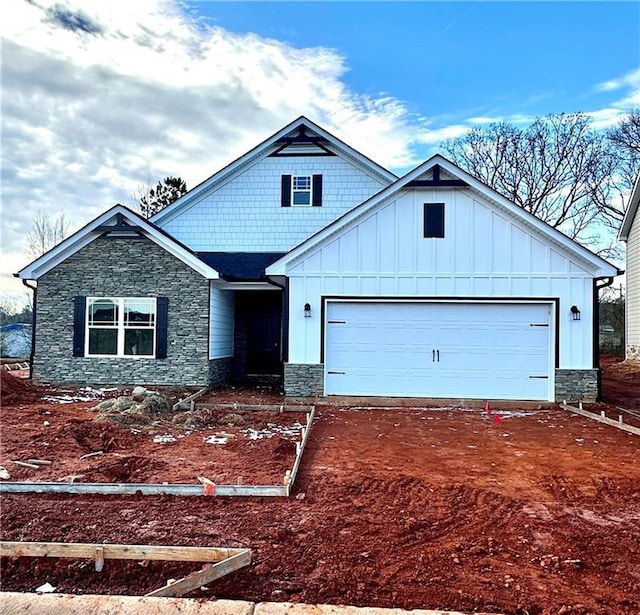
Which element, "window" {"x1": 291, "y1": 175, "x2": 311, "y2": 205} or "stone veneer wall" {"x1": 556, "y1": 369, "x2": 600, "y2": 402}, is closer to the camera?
"stone veneer wall" {"x1": 556, "y1": 369, "x2": 600, "y2": 402}

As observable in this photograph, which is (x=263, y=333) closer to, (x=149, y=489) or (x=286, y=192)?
(x=286, y=192)

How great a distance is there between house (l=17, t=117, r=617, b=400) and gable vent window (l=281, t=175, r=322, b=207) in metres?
3.92

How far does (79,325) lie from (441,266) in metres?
9.35

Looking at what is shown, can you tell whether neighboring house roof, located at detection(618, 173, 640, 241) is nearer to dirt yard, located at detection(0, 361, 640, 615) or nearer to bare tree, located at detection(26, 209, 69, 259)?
dirt yard, located at detection(0, 361, 640, 615)

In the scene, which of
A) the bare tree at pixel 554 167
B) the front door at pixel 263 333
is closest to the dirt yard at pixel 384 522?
the front door at pixel 263 333

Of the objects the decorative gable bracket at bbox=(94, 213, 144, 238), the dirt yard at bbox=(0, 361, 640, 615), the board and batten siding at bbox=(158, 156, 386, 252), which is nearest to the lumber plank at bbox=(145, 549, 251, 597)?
the dirt yard at bbox=(0, 361, 640, 615)

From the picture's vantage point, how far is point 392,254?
36.4 feet

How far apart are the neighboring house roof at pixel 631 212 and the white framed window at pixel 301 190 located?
12845 millimetres

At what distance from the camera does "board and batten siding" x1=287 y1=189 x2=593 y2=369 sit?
1086 cm

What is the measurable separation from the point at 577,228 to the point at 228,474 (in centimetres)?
2921

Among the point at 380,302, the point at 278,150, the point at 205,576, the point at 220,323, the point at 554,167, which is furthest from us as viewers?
the point at 554,167

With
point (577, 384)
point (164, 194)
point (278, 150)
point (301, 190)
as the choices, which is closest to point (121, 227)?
point (278, 150)

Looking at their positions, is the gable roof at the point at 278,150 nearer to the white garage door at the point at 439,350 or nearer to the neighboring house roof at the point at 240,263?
the neighboring house roof at the point at 240,263

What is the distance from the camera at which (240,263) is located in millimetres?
14117
